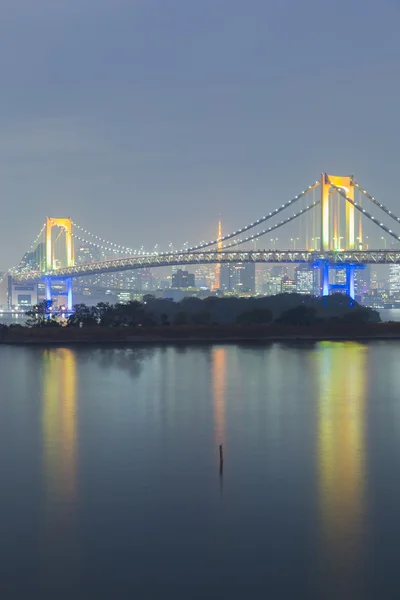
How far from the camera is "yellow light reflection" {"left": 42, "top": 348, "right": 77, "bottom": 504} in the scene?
8633 mm

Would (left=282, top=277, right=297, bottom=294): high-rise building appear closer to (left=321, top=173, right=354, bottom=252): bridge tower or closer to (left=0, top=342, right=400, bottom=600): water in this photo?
(left=321, top=173, right=354, bottom=252): bridge tower

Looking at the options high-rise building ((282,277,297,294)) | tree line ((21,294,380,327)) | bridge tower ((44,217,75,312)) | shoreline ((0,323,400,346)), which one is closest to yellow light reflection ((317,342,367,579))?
shoreline ((0,323,400,346))

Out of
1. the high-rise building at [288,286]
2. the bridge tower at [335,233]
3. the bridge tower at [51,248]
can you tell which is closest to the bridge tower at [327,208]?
the bridge tower at [335,233]

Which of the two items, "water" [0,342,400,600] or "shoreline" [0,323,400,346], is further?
"shoreline" [0,323,400,346]

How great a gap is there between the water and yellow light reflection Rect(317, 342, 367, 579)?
0.03 meters

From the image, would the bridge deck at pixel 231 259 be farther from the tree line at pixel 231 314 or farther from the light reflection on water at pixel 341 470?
the light reflection on water at pixel 341 470

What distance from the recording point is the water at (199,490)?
19.3 feet

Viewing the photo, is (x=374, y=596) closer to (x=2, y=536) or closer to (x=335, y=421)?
(x=2, y=536)

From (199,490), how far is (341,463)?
7.02 ft

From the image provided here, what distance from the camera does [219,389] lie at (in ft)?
55.2

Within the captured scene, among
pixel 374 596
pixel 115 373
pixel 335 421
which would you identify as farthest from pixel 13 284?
pixel 374 596

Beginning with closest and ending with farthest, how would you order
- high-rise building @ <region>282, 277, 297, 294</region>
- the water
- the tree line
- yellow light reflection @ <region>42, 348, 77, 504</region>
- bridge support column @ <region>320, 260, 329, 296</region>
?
the water, yellow light reflection @ <region>42, 348, 77, 504</region>, the tree line, bridge support column @ <region>320, 260, 329, 296</region>, high-rise building @ <region>282, 277, 297, 294</region>

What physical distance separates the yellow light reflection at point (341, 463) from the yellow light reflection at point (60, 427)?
8.47ft

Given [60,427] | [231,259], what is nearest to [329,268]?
[231,259]
